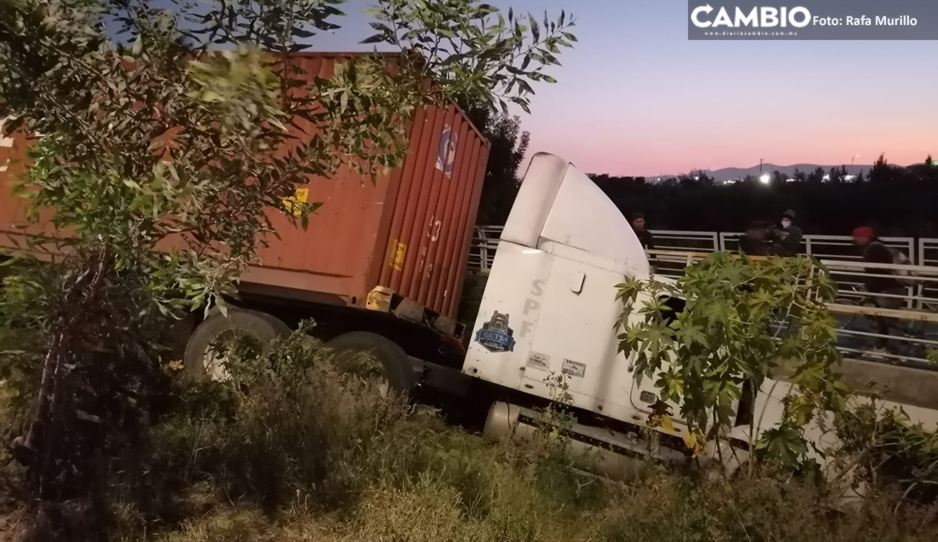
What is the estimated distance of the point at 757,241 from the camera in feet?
28.8

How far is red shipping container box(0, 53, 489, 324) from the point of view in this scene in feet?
20.0

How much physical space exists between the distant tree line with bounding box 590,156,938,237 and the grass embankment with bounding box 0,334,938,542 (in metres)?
10.9

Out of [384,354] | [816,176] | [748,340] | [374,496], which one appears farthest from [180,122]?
[816,176]

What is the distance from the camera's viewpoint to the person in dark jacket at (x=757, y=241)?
8.60 meters

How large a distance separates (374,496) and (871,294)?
6.38 meters

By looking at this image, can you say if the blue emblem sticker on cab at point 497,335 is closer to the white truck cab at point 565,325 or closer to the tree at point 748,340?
the white truck cab at point 565,325

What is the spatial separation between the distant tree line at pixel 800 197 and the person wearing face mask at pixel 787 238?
588cm

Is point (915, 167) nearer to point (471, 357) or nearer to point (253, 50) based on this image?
point (471, 357)

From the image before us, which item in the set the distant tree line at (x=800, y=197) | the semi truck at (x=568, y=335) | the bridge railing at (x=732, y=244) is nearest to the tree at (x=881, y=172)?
the distant tree line at (x=800, y=197)

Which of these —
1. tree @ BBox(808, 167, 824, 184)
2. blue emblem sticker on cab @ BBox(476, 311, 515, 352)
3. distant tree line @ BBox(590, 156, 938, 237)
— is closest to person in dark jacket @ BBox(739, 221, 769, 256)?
blue emblem sticker on cab @ BBox(476, 311, 515, 352)

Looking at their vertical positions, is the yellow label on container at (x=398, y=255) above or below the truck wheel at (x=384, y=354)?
above

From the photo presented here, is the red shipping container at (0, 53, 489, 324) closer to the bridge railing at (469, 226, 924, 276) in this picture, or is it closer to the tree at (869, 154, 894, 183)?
the bridge railing at (469, 226, 924, 276)

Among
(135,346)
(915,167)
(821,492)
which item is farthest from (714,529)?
(915,167)

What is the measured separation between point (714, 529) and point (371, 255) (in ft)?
11.6
